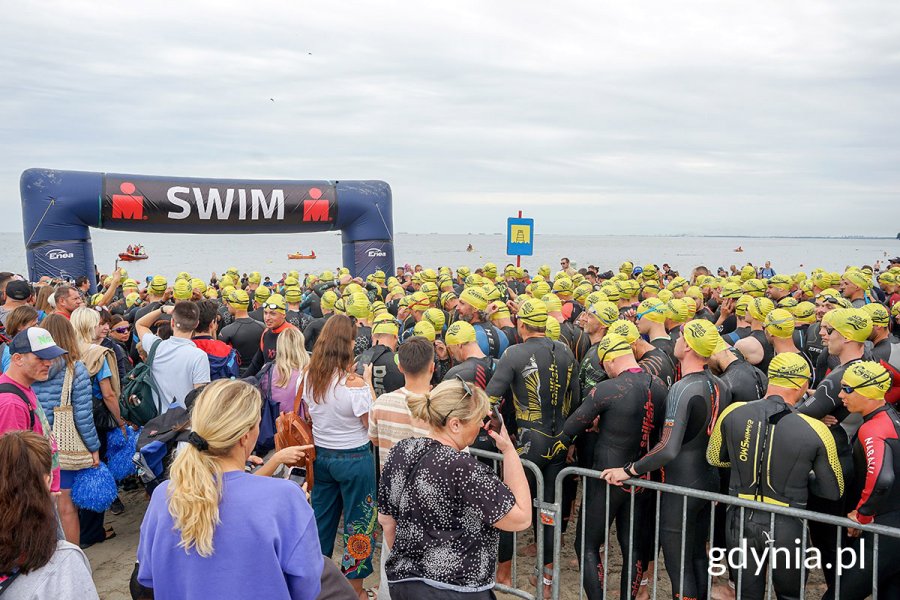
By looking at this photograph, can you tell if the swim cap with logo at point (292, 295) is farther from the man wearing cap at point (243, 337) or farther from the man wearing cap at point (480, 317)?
the man wearing cap at point (480, 317)

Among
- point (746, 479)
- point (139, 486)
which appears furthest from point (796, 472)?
point (139, 486)

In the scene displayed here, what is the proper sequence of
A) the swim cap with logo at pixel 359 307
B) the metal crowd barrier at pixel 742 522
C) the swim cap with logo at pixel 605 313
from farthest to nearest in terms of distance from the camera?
the swim cap with logo at pixel 359 307 → the swim cap with logo at pixel 605 313 → the metal crowd barrier at pixel 742 522

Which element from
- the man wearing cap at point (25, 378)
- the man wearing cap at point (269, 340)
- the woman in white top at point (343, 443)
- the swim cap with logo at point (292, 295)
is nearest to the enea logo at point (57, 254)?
the swim cap with logo at point (292, 295)

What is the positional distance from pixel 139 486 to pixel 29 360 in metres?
3.59

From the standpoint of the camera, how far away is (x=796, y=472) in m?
3.55

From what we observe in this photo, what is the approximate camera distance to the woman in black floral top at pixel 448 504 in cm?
240

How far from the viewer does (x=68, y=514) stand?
4531mm

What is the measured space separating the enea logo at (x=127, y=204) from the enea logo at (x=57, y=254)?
1306 mm

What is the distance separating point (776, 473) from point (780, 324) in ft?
6.96

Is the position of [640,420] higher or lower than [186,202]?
lower

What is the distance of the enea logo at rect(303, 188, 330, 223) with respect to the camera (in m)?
16.4

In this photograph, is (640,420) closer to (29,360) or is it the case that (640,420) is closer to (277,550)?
(277,550)

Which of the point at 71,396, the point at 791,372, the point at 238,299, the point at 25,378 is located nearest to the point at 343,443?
the point at 25,378

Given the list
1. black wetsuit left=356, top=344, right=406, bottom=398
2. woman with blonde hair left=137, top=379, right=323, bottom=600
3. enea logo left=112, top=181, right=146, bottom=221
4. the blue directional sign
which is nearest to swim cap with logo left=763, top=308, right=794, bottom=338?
black wetsuit left=356, top=344, right=406, bottom=398
